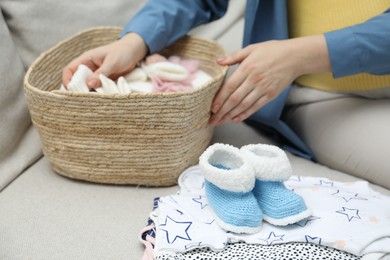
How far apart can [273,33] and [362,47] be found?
0.78 ft

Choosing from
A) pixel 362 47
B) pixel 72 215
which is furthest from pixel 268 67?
pixel 72 215

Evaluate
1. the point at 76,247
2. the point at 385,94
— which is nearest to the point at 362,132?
the point at 385,94

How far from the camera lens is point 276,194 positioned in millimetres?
802

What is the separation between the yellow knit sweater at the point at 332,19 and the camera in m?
0.99

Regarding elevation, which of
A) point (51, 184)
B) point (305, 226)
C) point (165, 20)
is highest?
point (165, 20)

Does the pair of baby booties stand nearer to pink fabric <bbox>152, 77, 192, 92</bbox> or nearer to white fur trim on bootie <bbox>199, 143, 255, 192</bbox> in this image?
white fur trim on bootie <bbox>199, 143, 255, 192</bbox>

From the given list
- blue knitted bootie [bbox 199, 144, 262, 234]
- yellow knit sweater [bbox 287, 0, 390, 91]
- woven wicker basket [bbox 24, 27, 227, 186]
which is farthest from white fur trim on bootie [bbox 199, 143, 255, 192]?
yellow knit sweater [bbox 287, 0, 390, 91]

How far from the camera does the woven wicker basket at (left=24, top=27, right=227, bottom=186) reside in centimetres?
89

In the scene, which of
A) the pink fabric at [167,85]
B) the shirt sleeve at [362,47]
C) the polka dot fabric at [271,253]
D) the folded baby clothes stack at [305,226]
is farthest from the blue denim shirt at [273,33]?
the polka dot fabric at [271,253]

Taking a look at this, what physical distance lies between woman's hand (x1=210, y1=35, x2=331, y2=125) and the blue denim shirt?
0.03m

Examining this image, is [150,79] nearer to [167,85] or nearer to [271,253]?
[167,85]

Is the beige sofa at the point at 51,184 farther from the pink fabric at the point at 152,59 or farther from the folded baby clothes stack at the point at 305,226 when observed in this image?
the pink fabric at the point at 152,59

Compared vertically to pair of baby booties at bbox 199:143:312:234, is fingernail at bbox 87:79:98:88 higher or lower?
higher

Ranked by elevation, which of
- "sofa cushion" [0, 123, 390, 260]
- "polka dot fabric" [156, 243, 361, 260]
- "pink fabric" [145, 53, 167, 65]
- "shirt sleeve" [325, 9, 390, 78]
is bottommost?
"sofa cushion" [0, 123, 390, 260]
